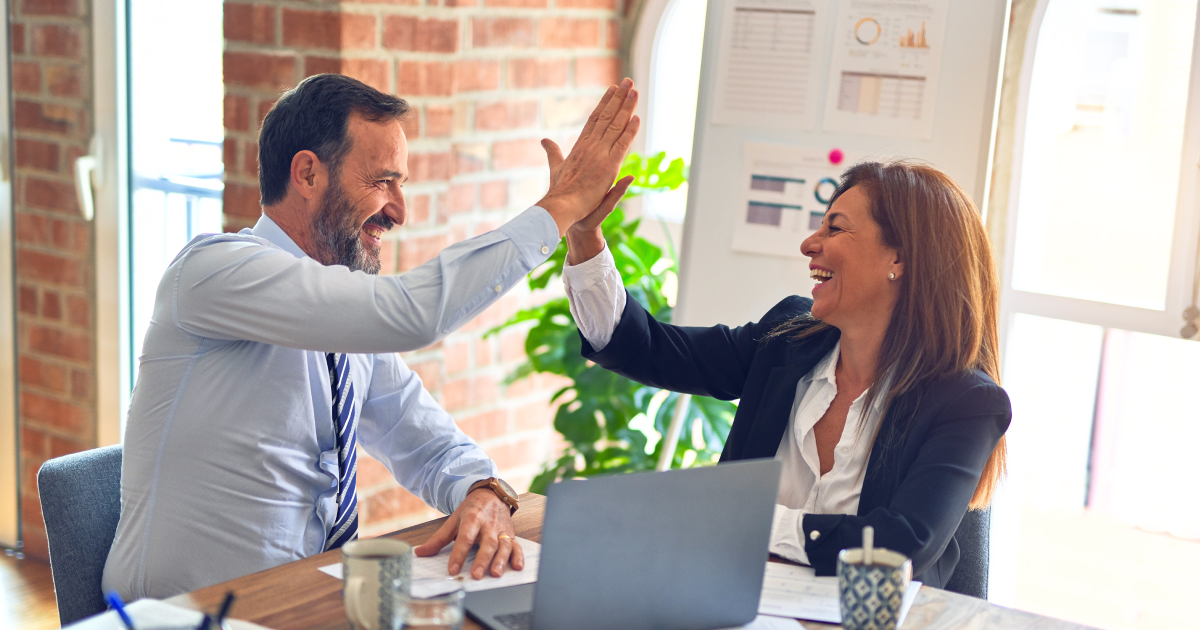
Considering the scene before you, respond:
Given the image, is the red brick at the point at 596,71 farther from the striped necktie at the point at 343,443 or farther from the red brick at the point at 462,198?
the striped necktie at the point at 343,443

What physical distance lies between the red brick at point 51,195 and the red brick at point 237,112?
29.4 inches

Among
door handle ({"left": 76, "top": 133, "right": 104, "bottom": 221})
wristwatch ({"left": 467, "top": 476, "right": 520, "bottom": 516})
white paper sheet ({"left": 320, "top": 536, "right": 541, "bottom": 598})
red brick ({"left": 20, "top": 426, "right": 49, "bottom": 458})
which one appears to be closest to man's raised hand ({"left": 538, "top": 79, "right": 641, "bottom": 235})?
wristwatch ({"left": 467, "top": 476, "right": 520, "bottom": 516})

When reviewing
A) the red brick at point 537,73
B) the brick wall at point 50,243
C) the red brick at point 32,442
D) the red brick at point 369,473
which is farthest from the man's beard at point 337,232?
the red brick at point 32,442

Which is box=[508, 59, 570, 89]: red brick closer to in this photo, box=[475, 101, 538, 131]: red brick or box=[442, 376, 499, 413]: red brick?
box=[475, 101, 538, 131]: red brick

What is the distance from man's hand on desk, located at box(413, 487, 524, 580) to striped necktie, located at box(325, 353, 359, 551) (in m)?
0.25

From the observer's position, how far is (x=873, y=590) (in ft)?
3.77

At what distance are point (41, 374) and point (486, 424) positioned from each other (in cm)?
132

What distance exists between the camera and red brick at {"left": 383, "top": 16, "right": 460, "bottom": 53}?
2.52m

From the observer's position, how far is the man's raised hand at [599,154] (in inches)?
62.2

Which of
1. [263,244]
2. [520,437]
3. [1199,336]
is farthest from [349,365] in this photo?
[1199,336]

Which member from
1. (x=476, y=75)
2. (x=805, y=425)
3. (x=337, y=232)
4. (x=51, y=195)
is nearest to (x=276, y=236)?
(x=337, y=232)

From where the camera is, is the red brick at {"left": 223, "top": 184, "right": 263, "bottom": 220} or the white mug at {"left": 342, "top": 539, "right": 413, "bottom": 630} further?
the red brick at {"left": 223, "top": 184, "right": 263, "bottom": 220}

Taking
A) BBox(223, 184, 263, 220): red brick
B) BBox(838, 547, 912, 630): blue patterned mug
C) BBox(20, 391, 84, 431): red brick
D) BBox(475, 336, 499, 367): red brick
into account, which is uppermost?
BBox(223, 184, 263, 220): red brick

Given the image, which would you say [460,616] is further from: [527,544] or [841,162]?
[841,162]
